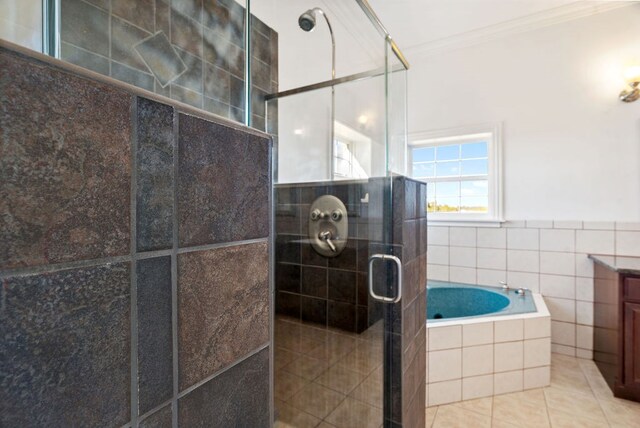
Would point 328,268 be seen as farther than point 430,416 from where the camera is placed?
No

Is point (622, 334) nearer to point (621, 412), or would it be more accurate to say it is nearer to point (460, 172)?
point (621, 412)

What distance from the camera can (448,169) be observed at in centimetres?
321

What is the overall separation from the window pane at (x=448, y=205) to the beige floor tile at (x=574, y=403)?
1645 millimetres

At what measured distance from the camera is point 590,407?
6.44 ft

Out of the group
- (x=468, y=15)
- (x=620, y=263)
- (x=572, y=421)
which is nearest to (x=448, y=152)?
(x=468, y=15)

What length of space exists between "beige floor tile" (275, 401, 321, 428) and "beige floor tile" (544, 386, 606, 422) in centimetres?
162

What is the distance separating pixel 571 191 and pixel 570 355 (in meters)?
1.39

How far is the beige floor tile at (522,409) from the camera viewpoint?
185 centimetres

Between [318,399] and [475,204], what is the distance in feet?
7.91

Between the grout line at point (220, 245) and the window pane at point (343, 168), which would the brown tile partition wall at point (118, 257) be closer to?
the grout line at point (220, 245)

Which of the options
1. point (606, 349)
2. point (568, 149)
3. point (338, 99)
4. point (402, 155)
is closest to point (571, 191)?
point (568, 149)

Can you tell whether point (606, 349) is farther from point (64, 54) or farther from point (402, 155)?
point (64, 54)

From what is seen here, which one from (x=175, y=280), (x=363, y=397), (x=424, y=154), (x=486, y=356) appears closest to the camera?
(x=175, y=280)

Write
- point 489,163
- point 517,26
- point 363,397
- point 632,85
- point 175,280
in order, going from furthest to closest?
point 489,163 < point 517,26 < point 632,85 < point 363,397 < point 175,280
